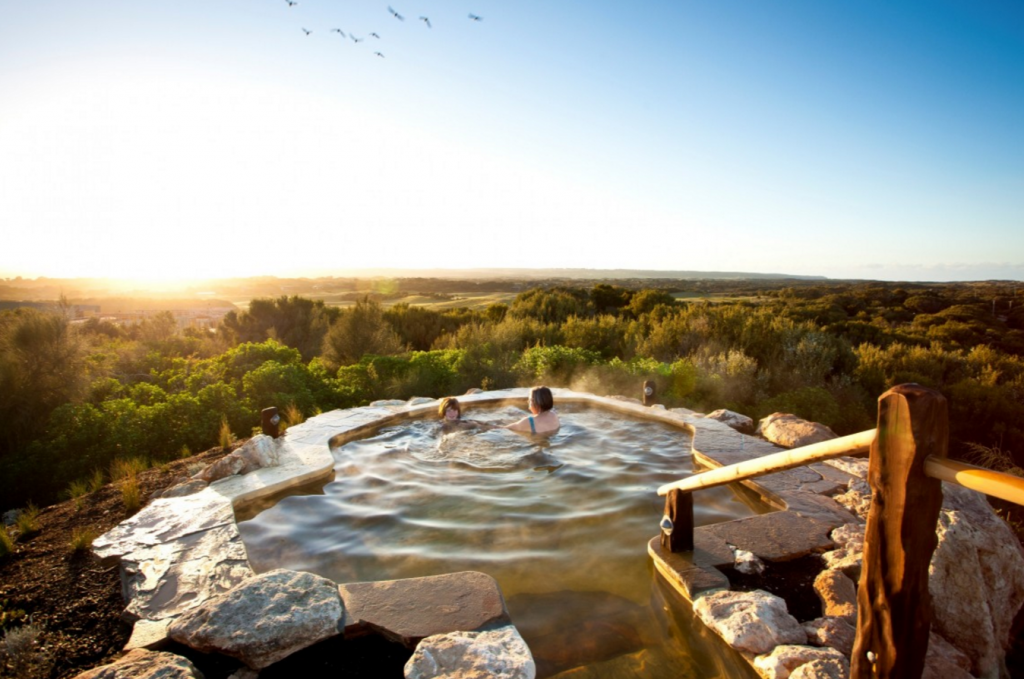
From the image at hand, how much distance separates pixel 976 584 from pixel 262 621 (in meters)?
3.43

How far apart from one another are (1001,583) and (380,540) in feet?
12.1

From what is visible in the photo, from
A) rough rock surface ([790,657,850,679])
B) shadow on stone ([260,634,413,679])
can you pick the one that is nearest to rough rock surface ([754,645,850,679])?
rough rock surface ([790,657,850,679])

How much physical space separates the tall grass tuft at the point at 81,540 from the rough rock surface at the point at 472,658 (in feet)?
8.72

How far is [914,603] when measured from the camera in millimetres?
1771

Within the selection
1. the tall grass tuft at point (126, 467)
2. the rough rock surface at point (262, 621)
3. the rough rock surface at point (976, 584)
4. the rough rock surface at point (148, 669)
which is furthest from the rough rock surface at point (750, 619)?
the tall grass tuft at point (126, 467)

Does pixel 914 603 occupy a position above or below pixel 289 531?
above

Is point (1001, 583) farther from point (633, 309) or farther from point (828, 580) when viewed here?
point (633, 309)

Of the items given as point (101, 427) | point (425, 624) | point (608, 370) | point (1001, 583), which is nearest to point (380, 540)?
point (425, 624)

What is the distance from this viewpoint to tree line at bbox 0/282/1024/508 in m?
6.22

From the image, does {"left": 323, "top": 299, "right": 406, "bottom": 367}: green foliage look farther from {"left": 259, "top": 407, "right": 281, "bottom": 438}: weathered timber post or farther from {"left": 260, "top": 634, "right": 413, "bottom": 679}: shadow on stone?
{"left": 260, "top": 634, "right": 413, "bottom": 679}: shadow on stone

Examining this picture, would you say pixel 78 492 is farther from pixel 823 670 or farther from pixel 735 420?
pixel 735 420

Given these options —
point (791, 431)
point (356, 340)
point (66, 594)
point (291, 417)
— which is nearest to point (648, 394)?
point (791, 431)

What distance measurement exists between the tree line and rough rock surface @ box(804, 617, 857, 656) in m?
3.56

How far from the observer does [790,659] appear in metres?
2.43
